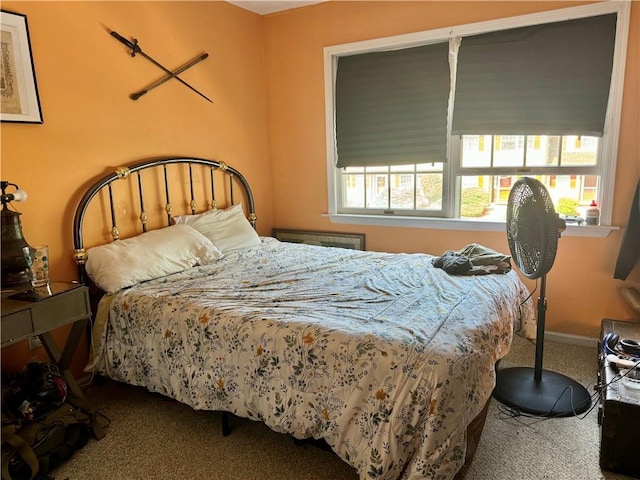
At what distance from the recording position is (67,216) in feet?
8.09

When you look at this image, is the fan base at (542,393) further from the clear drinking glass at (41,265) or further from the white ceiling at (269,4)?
the white ceiling at (269,4)

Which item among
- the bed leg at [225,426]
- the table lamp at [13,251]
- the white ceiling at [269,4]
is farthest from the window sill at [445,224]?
the table lamp at [13,251]

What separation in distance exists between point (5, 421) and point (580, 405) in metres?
2.73

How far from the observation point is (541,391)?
234cm

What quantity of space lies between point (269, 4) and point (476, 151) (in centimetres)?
205

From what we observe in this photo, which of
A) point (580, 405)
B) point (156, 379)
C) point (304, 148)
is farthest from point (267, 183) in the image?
point (580, 405)

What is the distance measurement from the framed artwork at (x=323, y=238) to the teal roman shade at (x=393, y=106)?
0.62 metres

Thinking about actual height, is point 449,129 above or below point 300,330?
above

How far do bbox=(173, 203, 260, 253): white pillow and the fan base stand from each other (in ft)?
6.47

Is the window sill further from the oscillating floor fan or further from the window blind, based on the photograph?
the oscillating floor fan

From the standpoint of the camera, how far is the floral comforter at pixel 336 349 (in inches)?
59.9

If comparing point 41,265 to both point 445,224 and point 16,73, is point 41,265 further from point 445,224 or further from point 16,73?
point 445,224

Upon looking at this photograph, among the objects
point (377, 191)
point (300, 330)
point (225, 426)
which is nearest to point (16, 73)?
point (300, 330)

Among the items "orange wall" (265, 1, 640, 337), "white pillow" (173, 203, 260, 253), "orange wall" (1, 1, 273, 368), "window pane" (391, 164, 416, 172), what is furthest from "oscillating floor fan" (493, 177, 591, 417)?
"orange wall" (1, 1, 273, 368)
